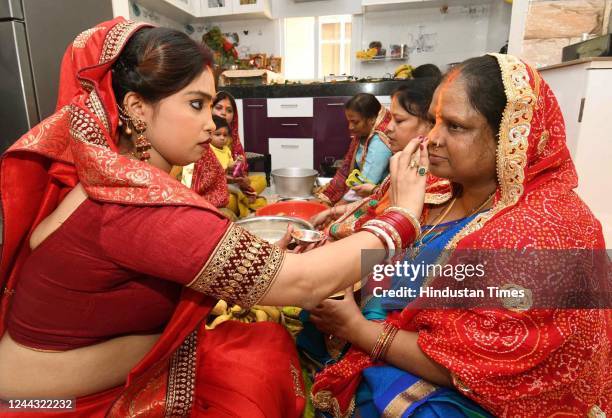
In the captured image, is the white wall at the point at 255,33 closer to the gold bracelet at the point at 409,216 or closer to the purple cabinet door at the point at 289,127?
the purple cabinet door at the point at 289,127

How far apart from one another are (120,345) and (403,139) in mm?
1830

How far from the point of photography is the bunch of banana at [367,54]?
4824mm

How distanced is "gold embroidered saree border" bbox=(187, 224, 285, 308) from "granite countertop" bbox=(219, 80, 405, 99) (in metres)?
3.97

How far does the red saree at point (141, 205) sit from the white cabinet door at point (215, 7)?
15.2ft

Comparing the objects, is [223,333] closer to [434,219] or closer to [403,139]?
[434,219]

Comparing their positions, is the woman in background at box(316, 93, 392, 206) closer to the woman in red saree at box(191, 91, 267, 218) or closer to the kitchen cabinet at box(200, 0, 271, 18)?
the woman in red saree at box(191, 91, 267, 218)

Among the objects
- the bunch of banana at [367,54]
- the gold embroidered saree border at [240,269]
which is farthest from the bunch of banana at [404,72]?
the gold embroidered saree border at [240,269]

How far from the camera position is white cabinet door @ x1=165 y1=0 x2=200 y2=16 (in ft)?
15.0

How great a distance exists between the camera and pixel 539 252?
83cm

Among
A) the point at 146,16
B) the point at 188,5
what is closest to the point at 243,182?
the point at 146,16

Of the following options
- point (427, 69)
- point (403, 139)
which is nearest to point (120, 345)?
point (403, 139)

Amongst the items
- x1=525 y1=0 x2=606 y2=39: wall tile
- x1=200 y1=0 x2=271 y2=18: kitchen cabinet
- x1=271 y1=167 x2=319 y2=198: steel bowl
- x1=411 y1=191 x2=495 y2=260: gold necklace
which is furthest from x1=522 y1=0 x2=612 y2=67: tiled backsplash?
x1=200 y1=0 x2=271 y2=18: kitchen cabinet
